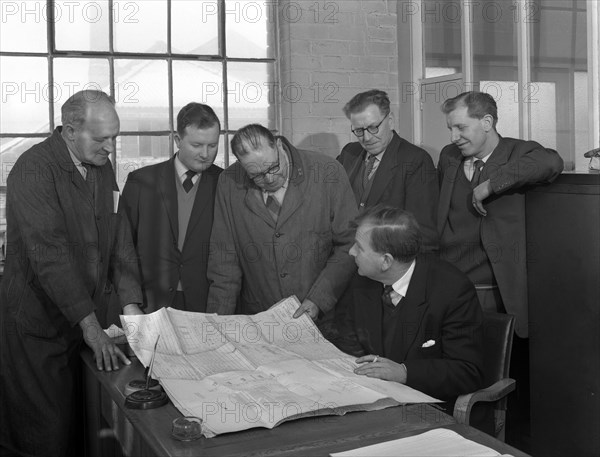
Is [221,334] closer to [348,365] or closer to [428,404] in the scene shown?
[348,365]

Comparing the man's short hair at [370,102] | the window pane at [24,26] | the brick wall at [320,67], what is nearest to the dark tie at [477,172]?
the man's short hair at [370,102]

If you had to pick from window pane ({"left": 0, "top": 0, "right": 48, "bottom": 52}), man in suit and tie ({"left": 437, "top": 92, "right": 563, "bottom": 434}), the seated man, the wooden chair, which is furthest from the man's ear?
window pane ({"left": 0, "top": 0, "right": 48, "bottom": 52})

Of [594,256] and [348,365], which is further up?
[594,256]

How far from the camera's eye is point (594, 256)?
302cm

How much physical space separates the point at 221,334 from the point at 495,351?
3.12ft

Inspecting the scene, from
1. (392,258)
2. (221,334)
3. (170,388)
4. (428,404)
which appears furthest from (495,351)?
(170,388)

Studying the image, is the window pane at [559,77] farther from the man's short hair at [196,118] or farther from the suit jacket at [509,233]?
the man's short hair at [196,118]

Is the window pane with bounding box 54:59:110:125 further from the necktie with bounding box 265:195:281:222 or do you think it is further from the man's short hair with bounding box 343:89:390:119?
the necktie with bounding box 265:195:281:222

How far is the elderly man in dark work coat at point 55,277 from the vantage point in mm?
2760

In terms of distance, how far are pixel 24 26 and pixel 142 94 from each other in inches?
31.8

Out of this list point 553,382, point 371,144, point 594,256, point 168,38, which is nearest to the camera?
point 594,256

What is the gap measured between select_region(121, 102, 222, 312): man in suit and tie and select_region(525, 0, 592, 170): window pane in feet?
5.81

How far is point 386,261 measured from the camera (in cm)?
263

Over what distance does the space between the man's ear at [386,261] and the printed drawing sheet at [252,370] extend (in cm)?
32
